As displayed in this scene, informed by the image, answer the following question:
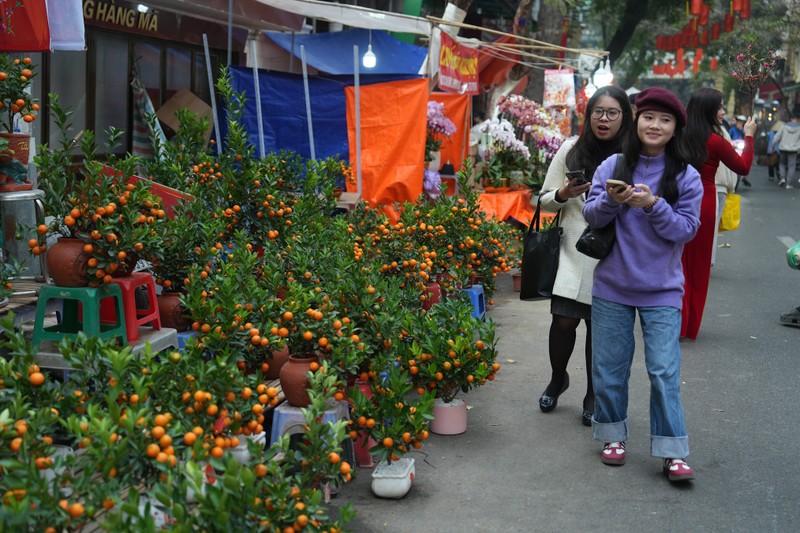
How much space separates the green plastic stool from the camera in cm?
454

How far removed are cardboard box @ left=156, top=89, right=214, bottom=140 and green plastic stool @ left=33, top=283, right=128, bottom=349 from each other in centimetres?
625

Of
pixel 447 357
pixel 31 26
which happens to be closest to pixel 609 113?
pixel 447 357

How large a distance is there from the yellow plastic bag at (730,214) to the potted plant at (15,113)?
273 inches

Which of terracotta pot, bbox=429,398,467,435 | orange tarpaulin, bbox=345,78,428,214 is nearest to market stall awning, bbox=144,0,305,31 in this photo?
orange tarpaulin, bbox=345,78,428,214

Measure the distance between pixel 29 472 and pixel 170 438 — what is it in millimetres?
437

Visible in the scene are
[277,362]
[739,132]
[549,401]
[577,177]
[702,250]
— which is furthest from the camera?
[739,132]

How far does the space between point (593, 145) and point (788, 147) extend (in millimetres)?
22477

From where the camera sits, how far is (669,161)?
180 inches

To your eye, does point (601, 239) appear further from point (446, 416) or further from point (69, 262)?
point (69, 262)

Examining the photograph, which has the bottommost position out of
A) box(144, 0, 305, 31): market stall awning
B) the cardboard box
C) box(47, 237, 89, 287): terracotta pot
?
box(47, 237, 89, 287): terracotta pot

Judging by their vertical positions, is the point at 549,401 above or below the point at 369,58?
below

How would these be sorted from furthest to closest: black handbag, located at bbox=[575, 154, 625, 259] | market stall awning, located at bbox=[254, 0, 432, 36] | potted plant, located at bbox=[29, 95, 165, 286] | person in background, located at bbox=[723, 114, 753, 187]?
1. person in background, located at bbox=[723, 114, 753, 187]
2. market stall awning, located at bbox=[254, 0, 432, 36]
3. black handbag, located at bbox=[575, 154, 625, 259]
4. potted plant, located at bbox=[29, 95, 165, 286]

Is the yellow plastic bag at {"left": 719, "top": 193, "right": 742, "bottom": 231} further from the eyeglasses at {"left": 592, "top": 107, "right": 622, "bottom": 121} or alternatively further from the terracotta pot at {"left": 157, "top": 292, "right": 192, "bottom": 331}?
the terracotta pot at {"left": 157, "top": 292, "right": 192, "bottom": 331}

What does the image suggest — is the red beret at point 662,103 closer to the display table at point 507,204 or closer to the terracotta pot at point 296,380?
the terracotta pot at point 296,380
